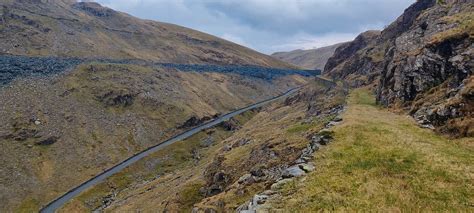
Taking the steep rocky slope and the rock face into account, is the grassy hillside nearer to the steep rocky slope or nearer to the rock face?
the steep rocky slope

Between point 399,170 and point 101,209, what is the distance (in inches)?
4031

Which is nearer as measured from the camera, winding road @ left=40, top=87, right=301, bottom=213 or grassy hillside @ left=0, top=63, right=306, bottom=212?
winding road @ left=40, top=87, right=301, bottom=213

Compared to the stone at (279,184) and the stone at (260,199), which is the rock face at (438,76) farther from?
the stone at (260,199)

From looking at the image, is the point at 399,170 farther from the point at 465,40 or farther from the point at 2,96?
the point at 2,96

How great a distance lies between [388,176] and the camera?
110 ft

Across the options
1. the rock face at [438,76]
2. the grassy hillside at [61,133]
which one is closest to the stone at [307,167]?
the rock face at [438,76]

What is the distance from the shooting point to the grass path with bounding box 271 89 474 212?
28.9 m

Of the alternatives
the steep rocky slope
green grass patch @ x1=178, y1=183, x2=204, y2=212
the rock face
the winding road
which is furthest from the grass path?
the winding road

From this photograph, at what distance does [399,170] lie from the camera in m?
34.4

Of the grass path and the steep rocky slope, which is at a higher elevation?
the grass path

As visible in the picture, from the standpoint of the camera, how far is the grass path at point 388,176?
28.9 metres

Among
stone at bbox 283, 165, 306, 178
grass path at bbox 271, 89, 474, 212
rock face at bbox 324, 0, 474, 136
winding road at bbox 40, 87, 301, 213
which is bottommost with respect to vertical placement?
winding road at bbox 40, 87, 301, 213

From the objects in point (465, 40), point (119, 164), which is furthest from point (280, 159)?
point (119, 164)

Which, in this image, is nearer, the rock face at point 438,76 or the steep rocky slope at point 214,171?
the rock face at point 438,76
